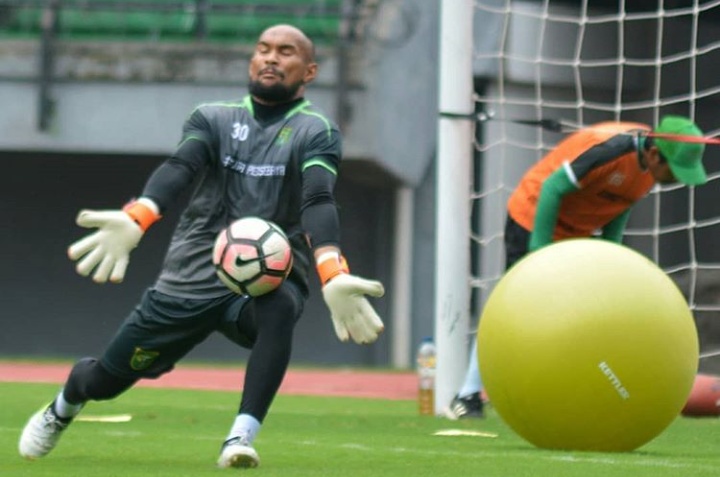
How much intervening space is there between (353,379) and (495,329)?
9828 millimetres

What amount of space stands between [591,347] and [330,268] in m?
1.07

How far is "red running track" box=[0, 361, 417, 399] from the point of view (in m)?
14.0

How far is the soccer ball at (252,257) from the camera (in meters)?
5.98

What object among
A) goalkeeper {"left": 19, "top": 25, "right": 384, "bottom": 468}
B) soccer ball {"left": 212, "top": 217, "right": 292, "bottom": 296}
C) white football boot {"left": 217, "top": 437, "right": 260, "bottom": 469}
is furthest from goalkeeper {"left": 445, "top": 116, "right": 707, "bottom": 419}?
white football boot {"left": 217, "top": 437, "right": 260, "bottom": 469}

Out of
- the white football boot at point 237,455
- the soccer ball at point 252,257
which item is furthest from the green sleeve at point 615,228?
the white football boot at point 237,455

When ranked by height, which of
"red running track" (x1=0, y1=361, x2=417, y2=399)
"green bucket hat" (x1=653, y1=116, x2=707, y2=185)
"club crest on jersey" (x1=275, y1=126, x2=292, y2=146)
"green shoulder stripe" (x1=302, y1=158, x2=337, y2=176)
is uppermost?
"club crest on jersey" (x1=275, y1=126, x2=292, y2=146)

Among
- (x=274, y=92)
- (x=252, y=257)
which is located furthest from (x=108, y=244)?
(x=274, y=92)

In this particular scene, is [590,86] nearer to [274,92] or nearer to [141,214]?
[274,92]

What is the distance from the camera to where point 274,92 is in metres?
Answer: 6.53

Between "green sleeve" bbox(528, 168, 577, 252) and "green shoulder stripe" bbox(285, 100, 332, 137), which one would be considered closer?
"green shoulder stripe" bbox(285, 100, 332, 137)

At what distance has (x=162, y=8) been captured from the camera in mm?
19484

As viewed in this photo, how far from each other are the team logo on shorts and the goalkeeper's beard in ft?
3.42

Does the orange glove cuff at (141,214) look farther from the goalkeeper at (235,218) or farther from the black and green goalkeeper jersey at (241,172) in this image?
the black and green goalkeeper jersey at (241,172)

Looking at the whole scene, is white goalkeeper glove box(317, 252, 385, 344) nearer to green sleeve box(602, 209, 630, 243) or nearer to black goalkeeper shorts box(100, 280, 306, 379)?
black goalkeeper shorts box(100, 280, 306, 379)
